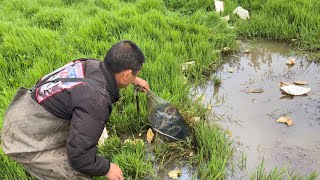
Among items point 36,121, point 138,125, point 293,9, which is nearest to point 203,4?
point 293,9

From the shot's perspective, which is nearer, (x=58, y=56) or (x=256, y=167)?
(x=256, y=167)

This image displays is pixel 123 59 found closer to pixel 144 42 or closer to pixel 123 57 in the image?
pixel 123 57

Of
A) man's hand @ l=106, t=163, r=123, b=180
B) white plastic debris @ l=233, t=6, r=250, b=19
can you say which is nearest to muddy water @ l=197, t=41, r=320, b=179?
white plastic debris @ l=233, t=6, r=250, b=19

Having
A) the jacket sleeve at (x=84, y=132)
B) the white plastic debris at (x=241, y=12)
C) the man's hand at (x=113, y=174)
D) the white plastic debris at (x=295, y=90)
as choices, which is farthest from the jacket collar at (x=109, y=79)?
the white plastic debris at (x=241, y=12)

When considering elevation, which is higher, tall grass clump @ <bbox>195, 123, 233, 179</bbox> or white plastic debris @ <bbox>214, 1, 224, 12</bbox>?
white plastic debris @ <bbox>214, 1, 224, 12</bbox>

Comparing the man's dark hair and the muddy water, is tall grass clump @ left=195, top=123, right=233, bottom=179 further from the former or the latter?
the man's dark hair

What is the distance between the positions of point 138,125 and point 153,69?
862 millimetres

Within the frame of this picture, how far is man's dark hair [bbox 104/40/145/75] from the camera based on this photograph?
238 cm

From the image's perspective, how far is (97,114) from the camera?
2.22 metres

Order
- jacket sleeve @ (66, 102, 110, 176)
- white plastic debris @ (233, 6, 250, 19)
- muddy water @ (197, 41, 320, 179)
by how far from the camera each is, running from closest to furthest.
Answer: jacket sleeve @ (66, 102, 110, 176) < muddy water @ (197, 41, 320, 179) < white plastic debris @ (233, 6, 250, 19)

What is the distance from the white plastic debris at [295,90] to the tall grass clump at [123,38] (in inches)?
43.2

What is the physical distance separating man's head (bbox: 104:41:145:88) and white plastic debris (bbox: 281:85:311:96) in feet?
7.33

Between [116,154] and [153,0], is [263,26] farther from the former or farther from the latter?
[116,154]

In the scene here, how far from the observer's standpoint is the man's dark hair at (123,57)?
93.5 inches
